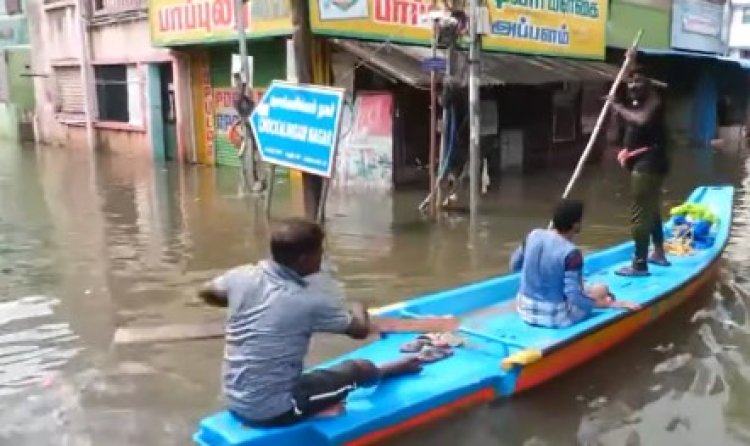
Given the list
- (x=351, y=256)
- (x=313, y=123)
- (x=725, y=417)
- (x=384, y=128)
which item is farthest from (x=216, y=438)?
(x=384, y=128)

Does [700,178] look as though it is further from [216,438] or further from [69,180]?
[216,438]

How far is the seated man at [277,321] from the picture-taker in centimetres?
368

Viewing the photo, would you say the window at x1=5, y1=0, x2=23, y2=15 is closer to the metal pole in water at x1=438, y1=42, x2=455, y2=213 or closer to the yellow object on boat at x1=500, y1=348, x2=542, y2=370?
the metal pole in water at x1=438, y1=42, x2=455, y2=213

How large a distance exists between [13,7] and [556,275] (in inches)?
960

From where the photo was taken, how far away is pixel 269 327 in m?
3.70

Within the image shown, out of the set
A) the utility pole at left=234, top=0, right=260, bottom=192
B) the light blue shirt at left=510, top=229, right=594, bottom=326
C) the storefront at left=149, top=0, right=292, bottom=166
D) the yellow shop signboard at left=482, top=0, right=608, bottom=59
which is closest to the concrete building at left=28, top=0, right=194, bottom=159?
the storefront at left=149, top=0, right=292, bottom=166

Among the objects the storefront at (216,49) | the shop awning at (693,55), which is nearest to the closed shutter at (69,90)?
the storefront at (216,49)

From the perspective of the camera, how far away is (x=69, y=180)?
1526 centimetres

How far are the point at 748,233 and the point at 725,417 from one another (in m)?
5.70

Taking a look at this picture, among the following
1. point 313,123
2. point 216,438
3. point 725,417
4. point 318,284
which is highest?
point 313,123

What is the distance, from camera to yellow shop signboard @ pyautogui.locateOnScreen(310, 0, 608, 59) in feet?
40.6

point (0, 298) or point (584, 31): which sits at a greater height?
point (584, 31)

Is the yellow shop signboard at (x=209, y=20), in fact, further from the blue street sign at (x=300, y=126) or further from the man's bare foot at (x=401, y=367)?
the man's bare foot at (x=401, y=367)

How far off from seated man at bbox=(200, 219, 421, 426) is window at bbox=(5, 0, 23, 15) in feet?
79.3
